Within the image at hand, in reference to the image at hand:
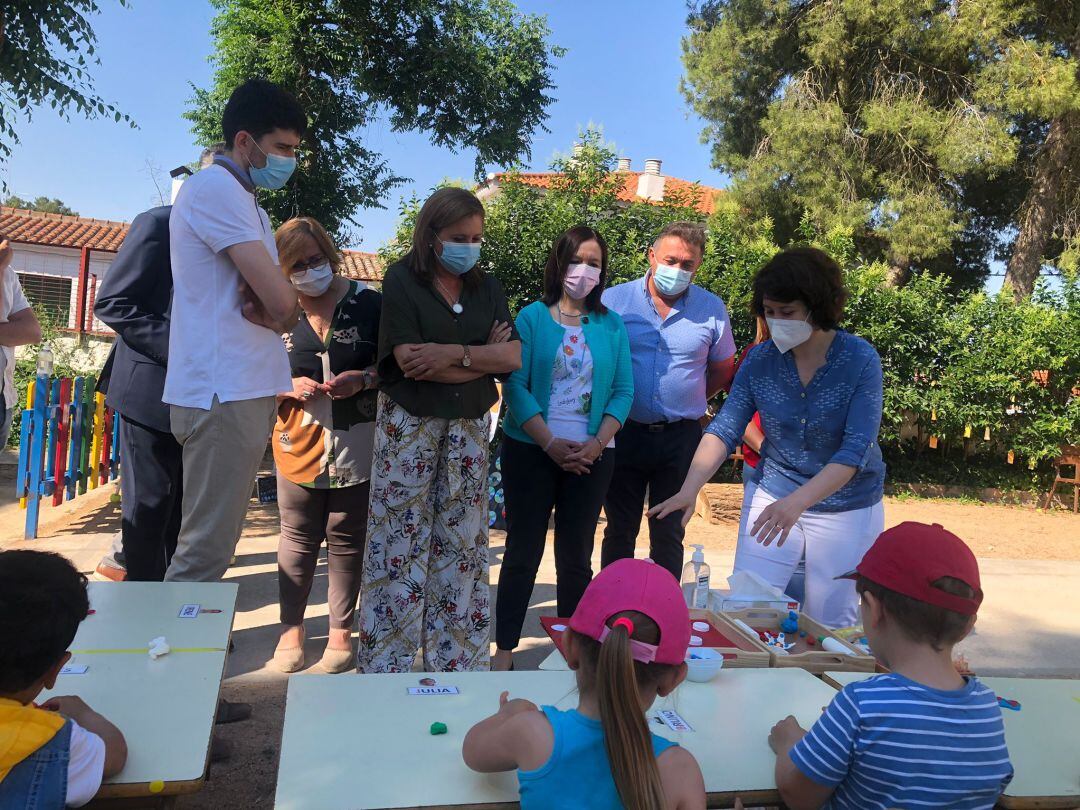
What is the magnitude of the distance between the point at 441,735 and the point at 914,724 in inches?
39.0

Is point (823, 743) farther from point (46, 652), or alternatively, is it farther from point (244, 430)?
point (244, 430)

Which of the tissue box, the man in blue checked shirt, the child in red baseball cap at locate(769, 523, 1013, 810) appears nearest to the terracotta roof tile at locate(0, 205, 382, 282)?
the man in blue checked shirt

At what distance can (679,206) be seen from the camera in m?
9.85

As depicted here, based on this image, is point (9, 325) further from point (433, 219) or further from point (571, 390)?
point (571, 390)

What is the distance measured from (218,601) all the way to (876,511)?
2409 mm

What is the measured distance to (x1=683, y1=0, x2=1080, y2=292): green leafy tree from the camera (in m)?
14.6

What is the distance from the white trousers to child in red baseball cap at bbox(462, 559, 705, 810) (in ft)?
5.60

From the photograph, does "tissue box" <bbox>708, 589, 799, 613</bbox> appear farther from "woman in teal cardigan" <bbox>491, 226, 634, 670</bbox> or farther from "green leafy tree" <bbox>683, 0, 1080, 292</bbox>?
"green leafy tree" <bbox>683, 0, 1080, 292</bbox>

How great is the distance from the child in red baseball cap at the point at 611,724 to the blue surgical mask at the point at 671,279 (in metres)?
2.64

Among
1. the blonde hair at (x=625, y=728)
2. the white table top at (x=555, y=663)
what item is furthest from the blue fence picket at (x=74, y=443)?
the blonde hair at (x=625, y=728)

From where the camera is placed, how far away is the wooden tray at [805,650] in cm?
262

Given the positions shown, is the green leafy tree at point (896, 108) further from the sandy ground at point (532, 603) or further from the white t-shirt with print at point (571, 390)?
the white t-shirt with print at point (571, 390)

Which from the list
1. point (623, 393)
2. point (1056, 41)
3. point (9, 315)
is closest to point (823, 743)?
point (623, 393)

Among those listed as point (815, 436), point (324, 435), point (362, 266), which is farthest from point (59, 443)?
point (362, 266)
